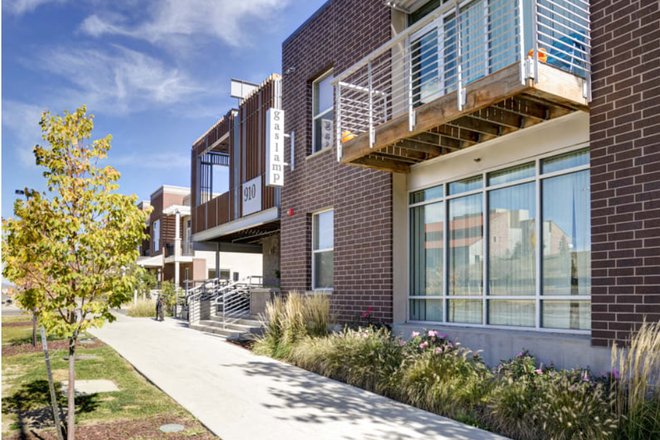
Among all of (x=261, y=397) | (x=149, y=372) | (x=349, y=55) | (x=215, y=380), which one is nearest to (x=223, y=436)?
(x=261, y=397)

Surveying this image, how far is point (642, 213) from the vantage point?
5.83 m

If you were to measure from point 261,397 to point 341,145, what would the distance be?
14.8ft

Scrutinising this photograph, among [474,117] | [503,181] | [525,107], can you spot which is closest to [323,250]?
[503,181]

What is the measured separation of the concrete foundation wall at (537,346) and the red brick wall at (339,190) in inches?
83.8

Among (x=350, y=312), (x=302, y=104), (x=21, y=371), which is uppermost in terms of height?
(x=302, y=104)

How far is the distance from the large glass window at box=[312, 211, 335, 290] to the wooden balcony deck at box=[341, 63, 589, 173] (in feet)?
9.71

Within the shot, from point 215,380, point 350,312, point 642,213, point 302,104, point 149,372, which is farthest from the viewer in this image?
point 302,104

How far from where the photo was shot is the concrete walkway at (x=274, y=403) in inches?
219

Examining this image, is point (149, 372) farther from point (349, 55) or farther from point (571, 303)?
point (349, 55)

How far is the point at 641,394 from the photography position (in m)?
4.95

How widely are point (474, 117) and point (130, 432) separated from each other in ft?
18.3

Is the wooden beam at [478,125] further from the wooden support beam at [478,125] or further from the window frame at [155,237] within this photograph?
the window frame at [155,237]

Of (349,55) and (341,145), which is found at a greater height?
(349,55)

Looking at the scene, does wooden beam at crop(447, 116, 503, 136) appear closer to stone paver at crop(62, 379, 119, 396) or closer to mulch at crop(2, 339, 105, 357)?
stone paver at crop(62, 379, 119, 396)
